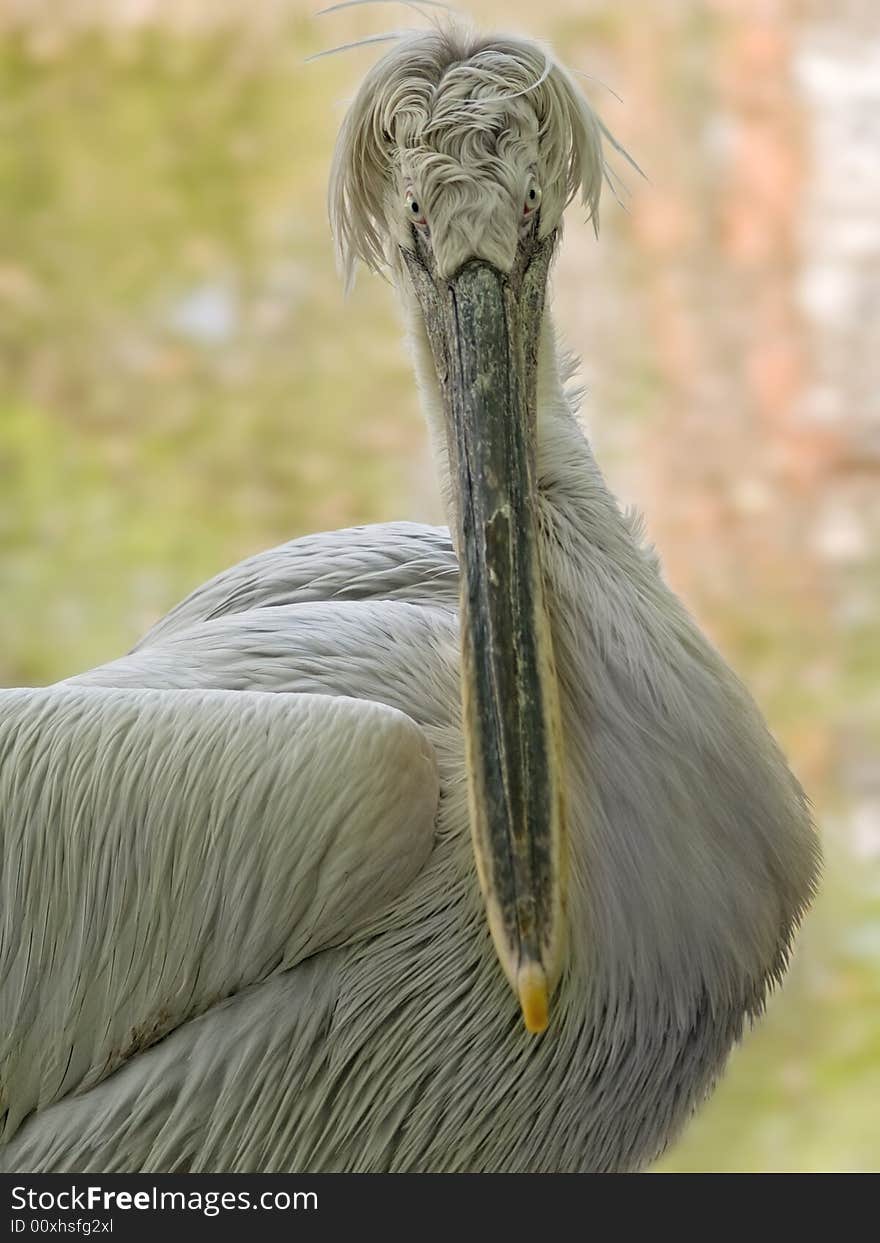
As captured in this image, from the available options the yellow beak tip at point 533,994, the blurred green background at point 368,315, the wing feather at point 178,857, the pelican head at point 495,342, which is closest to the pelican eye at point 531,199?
the pelican head at point 495,342

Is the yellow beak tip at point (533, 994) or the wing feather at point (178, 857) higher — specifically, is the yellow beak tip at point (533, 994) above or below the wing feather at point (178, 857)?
below

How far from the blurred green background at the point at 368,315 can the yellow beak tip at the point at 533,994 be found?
10.7ft

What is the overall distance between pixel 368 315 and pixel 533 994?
3.75m

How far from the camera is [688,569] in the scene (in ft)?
15.3

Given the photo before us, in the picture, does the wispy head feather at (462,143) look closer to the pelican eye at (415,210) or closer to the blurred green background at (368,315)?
the pelican eye at (415,210)

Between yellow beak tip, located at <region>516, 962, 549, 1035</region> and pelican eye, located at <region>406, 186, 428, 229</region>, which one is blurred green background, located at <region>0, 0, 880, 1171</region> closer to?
pelican eye, located at <region>406, 186, 428, 229</region>

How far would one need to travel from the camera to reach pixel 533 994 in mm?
1315

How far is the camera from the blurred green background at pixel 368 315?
4.62m

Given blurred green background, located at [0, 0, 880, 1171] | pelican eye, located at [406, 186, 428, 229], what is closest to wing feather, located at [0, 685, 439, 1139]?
pelican eye, located at [406, 186, 428, 229]

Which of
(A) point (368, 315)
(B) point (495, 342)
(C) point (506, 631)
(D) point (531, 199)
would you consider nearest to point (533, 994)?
(C) point (506, 631)

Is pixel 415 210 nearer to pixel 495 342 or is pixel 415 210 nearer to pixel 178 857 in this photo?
pixel 495 342

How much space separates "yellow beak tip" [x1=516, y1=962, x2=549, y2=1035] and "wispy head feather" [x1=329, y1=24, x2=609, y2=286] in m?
0.61

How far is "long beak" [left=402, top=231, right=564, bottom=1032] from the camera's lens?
1.33m

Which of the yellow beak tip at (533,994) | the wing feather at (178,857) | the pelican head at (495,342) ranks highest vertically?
the pelican head at (495,342)
